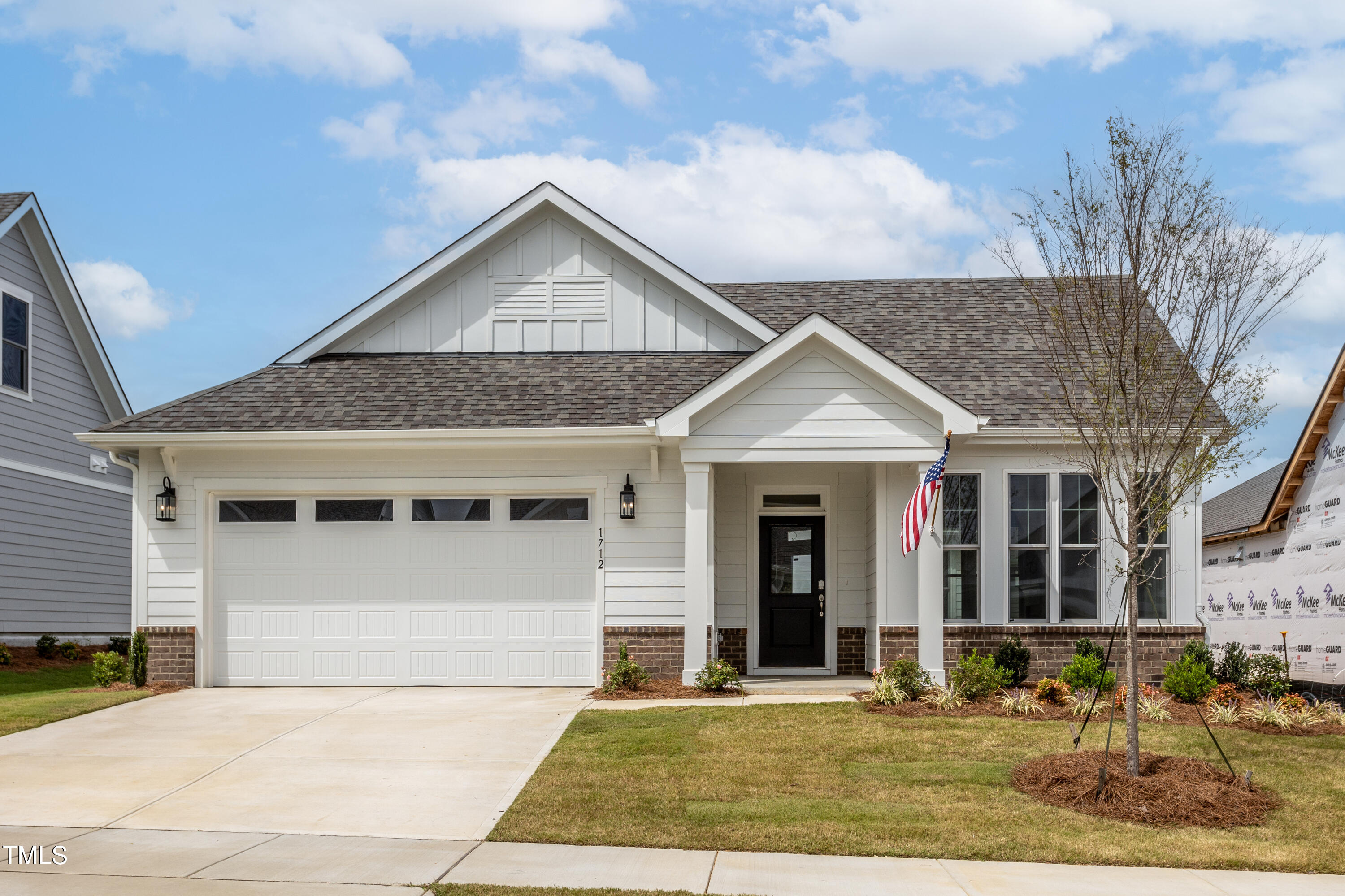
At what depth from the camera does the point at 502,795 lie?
339 inches

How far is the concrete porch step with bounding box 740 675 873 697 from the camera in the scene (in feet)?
43.2

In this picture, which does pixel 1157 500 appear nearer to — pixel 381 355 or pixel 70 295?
pixel 381 355

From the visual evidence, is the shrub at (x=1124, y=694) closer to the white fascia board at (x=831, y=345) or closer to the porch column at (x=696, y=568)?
the white fascia board at (x=831, y=345)

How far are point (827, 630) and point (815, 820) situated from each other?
25.0 feet

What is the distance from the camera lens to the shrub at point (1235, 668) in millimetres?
13086

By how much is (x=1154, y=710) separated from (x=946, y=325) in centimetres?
697

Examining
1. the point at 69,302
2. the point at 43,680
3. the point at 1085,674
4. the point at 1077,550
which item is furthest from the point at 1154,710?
the point at 69,302

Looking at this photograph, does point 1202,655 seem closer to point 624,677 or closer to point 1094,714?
point 1094,714

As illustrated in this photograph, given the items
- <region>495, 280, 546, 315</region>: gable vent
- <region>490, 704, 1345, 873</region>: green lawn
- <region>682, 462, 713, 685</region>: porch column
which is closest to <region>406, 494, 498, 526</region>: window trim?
<region>682, 462, 713, 685</region>: porch column

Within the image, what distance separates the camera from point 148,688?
1383 centimetres

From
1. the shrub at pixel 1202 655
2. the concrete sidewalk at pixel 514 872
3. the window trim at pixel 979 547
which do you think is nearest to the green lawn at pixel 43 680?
A: the concrete sidewalk at pixel 514 872

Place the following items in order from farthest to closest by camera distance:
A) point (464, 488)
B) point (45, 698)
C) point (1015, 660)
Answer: point (464, 488) → point (1015, 660) → point (45, 698)

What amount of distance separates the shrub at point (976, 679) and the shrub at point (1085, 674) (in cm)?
100

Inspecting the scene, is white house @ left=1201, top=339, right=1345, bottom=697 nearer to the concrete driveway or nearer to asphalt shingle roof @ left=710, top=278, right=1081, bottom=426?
asphalt shingle roof @ left=710, top=278, right=1081, bottom=426
